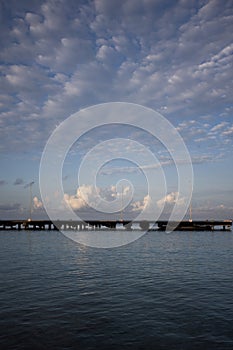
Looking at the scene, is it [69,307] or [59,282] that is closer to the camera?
[69,307]

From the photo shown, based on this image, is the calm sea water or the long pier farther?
the long pier

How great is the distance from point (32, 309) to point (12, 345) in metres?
5.10

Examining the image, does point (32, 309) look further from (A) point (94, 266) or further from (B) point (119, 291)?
(A) point (94, 266)

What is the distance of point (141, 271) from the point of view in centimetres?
3014

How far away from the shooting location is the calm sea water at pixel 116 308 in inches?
518

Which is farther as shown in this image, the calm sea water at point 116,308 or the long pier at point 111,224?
the long pier at point 111,224

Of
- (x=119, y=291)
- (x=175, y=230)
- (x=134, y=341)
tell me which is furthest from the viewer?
(x=175, y=230)

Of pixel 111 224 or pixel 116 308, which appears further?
pixel 111 224

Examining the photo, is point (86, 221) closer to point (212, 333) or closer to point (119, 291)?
point (119, 291)

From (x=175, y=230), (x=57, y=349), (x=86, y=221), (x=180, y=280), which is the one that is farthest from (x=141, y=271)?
(x=86, y=221)

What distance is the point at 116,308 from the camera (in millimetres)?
17875

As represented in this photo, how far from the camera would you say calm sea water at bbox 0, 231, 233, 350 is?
1316 centimetres

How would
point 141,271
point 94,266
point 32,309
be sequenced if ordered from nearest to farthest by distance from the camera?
point 32,309, point 141,271, point 94,266

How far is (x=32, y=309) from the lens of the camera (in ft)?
→ 57.5
